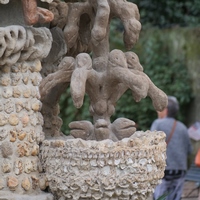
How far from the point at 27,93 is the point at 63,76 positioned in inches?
8.5

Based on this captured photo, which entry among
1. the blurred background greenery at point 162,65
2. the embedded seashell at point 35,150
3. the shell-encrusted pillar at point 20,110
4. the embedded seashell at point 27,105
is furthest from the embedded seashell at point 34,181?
the blurred background greenery at point 162,65

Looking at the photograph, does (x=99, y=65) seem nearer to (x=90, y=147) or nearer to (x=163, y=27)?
(x=90, y=147)

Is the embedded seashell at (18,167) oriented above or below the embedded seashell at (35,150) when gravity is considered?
below

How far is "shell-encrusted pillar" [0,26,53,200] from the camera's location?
343cm

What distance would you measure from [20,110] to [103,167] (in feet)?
1.57

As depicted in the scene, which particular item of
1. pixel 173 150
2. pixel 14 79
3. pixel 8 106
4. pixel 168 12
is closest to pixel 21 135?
pixel 8 106

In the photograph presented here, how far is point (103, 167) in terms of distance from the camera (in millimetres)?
3438

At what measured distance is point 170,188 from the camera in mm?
7074

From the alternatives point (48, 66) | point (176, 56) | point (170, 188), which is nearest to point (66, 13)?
point (48, 66)

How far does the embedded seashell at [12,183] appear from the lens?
3.45 meters

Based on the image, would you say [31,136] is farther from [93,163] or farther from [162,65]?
[162,65]

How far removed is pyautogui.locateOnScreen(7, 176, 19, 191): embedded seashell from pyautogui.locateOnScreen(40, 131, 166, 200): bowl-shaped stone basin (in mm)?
179

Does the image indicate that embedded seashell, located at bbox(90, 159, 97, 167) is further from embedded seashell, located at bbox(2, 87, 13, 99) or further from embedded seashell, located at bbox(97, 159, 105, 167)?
embedded seashell, located at bbox(2, 87, 13, 99)

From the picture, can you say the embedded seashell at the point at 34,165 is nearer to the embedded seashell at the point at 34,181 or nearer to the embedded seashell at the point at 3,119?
the embedded seashell at the point at 34,181
